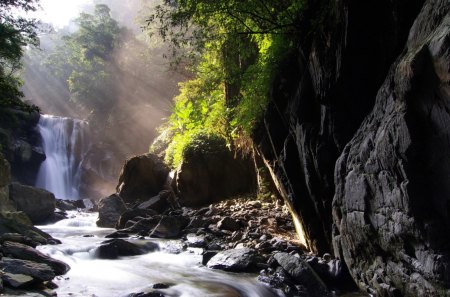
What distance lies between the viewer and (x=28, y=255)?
818cm

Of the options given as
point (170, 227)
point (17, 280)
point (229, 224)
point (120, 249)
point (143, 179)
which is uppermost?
point (143, 179)

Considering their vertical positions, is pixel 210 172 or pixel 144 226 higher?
pixel 210 172

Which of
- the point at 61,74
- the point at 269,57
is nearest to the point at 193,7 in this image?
the point at 269,57

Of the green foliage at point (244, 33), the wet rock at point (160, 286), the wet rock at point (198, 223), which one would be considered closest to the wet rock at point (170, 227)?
the wet rock at point (198, 223)

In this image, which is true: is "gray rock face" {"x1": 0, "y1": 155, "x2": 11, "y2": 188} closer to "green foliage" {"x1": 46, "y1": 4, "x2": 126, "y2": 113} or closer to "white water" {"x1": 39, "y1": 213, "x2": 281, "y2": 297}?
"white water" {"x1": 39, "y1": 213, "x2": 281, "y2": 297}

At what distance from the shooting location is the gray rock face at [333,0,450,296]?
4832mm

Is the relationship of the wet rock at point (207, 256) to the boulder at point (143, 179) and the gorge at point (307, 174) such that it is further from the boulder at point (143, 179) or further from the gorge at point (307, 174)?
the boulder at point (143, 179)

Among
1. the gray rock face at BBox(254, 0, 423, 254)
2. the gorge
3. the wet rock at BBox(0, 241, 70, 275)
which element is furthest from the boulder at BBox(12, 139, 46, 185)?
the gray rock face at BBox(254, 0, 423, 254)

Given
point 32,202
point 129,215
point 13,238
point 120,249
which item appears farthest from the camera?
point 32,202

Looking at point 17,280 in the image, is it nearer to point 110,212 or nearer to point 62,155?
point 110,212

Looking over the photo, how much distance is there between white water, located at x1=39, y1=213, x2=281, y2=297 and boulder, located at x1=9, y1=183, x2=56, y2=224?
681 cm

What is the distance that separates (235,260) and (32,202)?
40.8 ft

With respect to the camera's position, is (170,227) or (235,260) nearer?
(235,260)

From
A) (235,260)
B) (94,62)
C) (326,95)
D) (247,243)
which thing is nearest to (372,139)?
(326,95)
